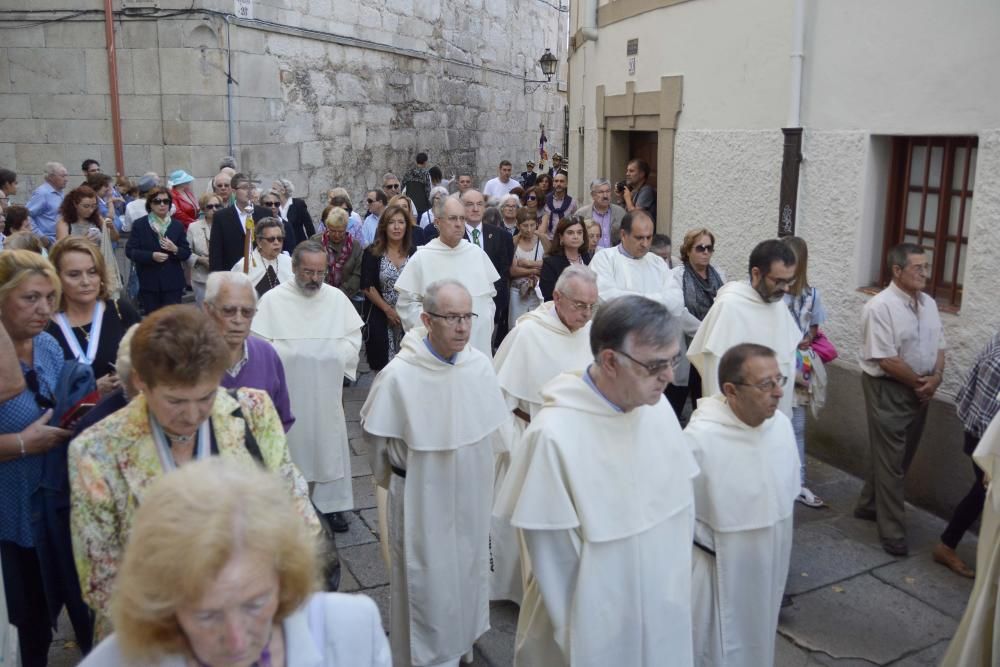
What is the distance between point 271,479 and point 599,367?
154 centimetres

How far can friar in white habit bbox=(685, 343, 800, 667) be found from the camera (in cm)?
363

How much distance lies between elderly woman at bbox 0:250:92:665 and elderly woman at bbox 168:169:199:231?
757cm

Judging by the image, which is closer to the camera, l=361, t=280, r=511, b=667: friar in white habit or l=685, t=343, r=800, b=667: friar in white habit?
l=685, t=343, r=800, b=667: friar in white habit

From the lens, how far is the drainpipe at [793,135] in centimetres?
723

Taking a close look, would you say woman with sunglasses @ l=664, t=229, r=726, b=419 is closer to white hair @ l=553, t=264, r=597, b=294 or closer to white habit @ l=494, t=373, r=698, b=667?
white hair @ l=553, t=264, r=597, b=294

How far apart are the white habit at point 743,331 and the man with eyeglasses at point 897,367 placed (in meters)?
0.51

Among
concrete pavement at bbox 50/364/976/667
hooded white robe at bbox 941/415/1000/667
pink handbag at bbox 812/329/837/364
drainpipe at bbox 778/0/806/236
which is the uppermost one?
drainpipe at bbox 778/0/806/236

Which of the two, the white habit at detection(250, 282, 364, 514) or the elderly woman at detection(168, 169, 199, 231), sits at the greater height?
the elderly woman at detection(168, 169, 199, 231)

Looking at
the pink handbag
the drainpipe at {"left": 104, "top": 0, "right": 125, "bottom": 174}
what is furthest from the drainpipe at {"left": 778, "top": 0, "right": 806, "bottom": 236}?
the drainpipe at {"left": 104, "top": 0, "right": 125, "bottom": 174}

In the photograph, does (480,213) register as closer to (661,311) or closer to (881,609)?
(881,609)

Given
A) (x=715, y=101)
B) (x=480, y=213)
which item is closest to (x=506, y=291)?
(x=480, y=213)

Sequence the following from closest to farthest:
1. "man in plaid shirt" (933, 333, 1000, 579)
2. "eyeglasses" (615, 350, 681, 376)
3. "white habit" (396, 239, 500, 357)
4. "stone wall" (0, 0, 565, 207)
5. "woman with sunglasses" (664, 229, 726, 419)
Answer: "eyeglasses" (615, 350, 681, 376) < "man in plaid shirt" (933, 333, 1000, 579) < "woman with sunglasses" (664, 229, 726, 419) < "white habit" (396, 239, 500, 357) < "stone wall" (0, 0, 565, 207)

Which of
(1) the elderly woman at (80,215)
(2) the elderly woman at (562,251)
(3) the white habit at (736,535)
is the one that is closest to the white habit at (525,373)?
(3) the white habit at (736,535)

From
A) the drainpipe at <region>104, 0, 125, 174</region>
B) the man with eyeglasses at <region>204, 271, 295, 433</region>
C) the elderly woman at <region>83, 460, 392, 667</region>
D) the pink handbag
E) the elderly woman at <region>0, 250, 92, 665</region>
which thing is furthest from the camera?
the drainpipe at <region>104, 0, 125, 174</region>
